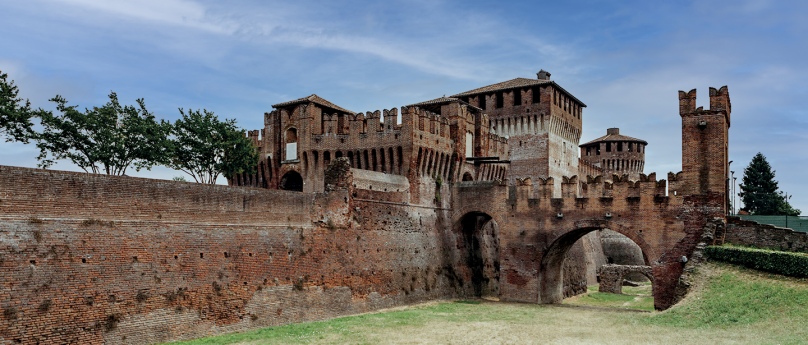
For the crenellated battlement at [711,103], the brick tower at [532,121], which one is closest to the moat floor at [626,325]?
the crenellated battlement at [711,103]

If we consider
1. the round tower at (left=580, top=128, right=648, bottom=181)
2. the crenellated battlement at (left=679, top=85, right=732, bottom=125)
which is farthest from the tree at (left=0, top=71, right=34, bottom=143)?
the round tower at (left=580, top=128, right=648, bottom=181)

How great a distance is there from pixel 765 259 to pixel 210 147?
2782 centimetres

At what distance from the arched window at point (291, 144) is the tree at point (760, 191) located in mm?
43610

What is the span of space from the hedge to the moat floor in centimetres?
32

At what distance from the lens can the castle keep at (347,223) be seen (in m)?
14.9

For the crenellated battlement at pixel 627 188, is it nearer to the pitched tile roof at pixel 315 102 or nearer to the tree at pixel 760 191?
the pitched tile roof at pixel 315 102

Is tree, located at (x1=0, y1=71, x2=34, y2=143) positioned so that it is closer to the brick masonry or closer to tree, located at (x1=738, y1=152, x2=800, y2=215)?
the brick masonry

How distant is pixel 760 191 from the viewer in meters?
54.5

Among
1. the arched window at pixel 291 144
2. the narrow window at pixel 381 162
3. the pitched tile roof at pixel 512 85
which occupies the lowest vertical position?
the narrow window at pixel 381 162

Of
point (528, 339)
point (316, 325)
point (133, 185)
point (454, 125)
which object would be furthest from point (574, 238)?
point (133, 185)

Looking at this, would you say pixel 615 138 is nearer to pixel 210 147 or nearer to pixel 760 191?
pixel 760 191

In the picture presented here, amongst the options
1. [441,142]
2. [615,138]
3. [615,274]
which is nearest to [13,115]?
[441,142]

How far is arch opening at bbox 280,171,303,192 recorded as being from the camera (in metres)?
33.6

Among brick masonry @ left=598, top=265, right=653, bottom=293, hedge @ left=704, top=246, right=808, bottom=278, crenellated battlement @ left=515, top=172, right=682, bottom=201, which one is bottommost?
brick masonry @ left=598, top=265, right=653, bottom=293
